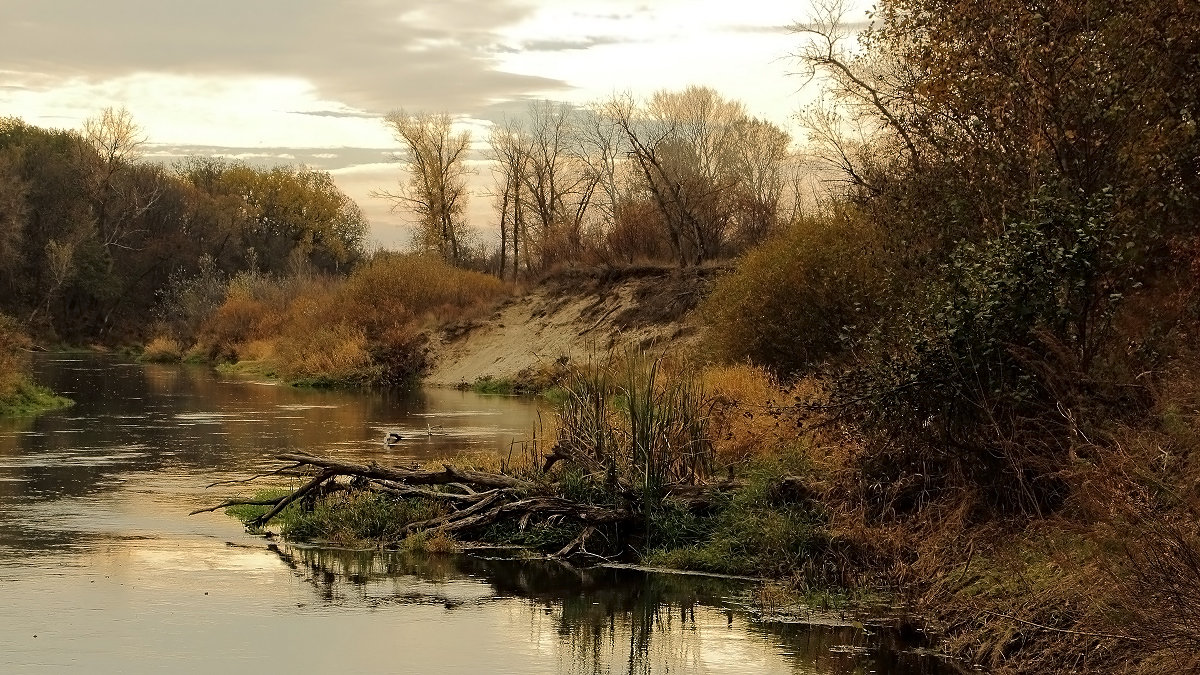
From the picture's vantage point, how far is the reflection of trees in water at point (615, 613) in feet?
38.1

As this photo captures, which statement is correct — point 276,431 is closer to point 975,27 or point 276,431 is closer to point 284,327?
point 975,27

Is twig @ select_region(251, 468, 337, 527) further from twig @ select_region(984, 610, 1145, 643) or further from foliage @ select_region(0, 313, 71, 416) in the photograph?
foliage @ select_region(0, 313, 71, 416)

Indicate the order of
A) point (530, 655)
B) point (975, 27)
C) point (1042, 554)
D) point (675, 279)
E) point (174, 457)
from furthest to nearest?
point (675, 279)
point (174, 457)
point (975, 27)
point (1042, 554)
point (530, 655)

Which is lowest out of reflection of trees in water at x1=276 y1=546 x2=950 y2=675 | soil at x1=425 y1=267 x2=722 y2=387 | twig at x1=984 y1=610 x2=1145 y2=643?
reflection of trees in water at x1=276 y1=546 x2=950 y2=675

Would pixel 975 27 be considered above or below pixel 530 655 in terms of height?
above

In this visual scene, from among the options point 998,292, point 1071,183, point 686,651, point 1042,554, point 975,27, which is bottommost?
point 686,651

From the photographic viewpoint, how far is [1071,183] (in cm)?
1509

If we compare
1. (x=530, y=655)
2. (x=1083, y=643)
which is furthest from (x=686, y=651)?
(x=1083, y=643)

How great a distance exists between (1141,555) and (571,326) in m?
41.2

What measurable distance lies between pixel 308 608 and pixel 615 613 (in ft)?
10.1

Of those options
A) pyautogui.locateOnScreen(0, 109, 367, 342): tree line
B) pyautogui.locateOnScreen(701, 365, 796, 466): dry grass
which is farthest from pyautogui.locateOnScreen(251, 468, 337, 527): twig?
pyautogui.locateOnScreen(0, 109, 367, 342): tree line

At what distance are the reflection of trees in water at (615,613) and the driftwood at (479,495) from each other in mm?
690

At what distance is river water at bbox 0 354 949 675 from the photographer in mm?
11414

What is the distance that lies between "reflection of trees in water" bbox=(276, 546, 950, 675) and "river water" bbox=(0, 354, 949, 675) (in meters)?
0.03
